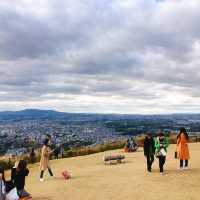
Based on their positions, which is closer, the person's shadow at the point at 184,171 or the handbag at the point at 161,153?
the handbag at the point at 161,153

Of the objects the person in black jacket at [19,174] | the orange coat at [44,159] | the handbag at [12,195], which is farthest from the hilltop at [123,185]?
the handbag at [12,195]

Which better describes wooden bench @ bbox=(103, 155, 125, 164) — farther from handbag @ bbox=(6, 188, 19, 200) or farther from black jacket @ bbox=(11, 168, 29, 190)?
handbag @ bbox=(6, 188, 19, 200)

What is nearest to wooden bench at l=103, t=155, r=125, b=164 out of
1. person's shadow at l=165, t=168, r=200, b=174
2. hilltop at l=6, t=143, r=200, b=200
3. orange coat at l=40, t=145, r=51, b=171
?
A: hilltop at l=6, t=143, r=200, b=200

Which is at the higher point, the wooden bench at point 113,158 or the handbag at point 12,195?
the wooden bench at point 113,158

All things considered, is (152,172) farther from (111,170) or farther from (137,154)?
(137,154)

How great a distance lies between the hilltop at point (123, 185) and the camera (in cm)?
1839

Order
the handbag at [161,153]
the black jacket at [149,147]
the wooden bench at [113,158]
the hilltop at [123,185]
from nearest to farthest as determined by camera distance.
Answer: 1. the hilltop at [123,185]
2. the handbag at [161,153]
3. the black jacket at [149,147]
4. the wooden bench at [113,158]

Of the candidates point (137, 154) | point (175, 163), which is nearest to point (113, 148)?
point (137, 154)

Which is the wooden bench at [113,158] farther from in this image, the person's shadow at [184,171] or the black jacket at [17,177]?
the black jacket at [17,177]

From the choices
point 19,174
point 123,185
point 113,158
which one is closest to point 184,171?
point 123,185

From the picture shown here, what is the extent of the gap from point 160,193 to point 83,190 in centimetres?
322

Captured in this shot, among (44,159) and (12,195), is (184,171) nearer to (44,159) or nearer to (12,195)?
(44,159)

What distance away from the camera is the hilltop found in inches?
724

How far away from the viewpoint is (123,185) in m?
20.5
